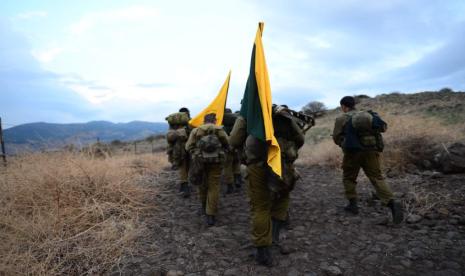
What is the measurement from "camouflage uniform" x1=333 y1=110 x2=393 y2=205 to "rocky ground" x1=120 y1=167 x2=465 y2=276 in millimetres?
417

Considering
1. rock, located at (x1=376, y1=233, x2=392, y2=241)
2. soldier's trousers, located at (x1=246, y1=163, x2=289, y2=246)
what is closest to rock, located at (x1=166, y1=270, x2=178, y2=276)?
soldier's trousers, located at (x1=246, y1=163, x2=289, y2=246)

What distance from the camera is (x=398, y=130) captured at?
9164 millimetres

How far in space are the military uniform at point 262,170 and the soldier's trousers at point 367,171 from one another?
155 cm

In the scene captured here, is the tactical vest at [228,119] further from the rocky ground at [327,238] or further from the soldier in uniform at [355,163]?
the soldier in uniform at [355,163]

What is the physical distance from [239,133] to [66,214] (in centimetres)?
288

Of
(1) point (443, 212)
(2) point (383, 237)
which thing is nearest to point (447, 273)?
(2) point (383, 237)

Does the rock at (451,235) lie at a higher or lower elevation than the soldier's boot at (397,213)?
lower

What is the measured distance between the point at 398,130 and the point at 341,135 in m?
4.53

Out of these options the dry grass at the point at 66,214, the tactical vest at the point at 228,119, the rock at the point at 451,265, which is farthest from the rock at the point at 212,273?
the tactical vest at the point at 228,119

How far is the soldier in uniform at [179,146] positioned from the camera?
7.20 meters

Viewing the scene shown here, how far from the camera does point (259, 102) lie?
157 inches

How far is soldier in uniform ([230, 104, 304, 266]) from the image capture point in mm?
3984

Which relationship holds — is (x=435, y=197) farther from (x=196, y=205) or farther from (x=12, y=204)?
(x=12, y=204)

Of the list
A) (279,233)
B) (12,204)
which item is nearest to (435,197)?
(279,233)
